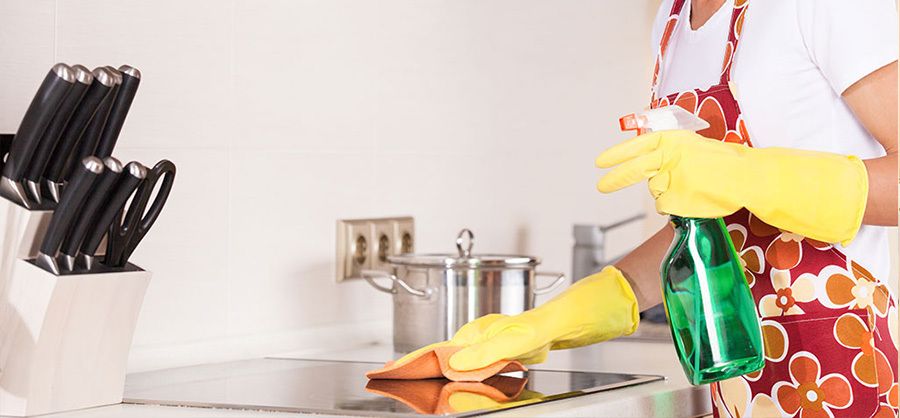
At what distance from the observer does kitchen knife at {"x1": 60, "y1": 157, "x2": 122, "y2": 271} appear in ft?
3.39

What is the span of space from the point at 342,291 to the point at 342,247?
0.07 meters

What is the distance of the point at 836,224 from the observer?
3.83 feet

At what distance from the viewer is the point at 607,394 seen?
1.30 metres

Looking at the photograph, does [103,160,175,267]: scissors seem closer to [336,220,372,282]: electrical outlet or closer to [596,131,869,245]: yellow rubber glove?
[596,131,869,245]: yellow rubber glove

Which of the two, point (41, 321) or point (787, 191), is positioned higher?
point (787, 191)

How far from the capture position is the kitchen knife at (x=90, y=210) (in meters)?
1.03

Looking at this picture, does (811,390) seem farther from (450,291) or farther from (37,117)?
(37,117)

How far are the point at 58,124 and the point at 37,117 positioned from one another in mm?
18

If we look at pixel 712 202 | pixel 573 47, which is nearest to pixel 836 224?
pixel 712 202

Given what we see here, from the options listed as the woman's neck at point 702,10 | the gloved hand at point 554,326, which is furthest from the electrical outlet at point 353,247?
the woman's neck at point 702,10

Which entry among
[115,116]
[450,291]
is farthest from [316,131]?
[115,116]

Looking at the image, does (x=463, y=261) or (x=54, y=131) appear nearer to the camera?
(x=54, y=131)

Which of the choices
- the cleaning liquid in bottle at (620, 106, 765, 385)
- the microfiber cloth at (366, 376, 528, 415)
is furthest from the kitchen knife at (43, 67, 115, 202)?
the cleaning liquid in bottle at (620, 106, 765, 385)

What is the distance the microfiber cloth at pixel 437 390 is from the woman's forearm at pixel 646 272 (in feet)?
0.63
